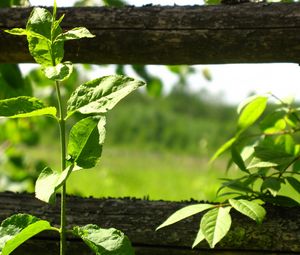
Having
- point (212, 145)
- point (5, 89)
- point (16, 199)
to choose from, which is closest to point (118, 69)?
point (5, 89)

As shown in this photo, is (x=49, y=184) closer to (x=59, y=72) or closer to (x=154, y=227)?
(x=59, y=72)

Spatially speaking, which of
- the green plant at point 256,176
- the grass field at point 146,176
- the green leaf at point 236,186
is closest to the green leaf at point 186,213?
the green plant at point 256,176

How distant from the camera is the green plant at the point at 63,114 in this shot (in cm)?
91

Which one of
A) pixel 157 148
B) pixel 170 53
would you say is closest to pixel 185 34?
pixel 170 53

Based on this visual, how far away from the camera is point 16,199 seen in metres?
1.26

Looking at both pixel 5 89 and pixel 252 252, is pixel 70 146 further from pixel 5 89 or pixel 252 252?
pixel 5 89

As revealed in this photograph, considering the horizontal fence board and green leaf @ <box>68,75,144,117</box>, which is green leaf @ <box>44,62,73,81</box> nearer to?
green leaf @ <box>68,75,144,117</box>

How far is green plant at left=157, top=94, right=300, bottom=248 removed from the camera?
1038 mm

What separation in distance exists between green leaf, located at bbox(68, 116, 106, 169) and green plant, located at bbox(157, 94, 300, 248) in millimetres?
206

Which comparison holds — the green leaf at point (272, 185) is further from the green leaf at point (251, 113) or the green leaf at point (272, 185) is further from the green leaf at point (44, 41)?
the green leaf at point (44, 41)

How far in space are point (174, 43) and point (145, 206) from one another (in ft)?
1.07

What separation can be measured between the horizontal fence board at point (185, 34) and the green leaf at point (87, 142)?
0.39 meters

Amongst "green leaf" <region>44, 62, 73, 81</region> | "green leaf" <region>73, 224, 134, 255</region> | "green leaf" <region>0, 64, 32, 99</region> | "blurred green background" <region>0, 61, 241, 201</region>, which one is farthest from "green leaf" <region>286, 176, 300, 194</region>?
"blurred green background" <region>0, 61, 241, 201</region>

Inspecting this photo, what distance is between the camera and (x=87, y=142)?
933mm
